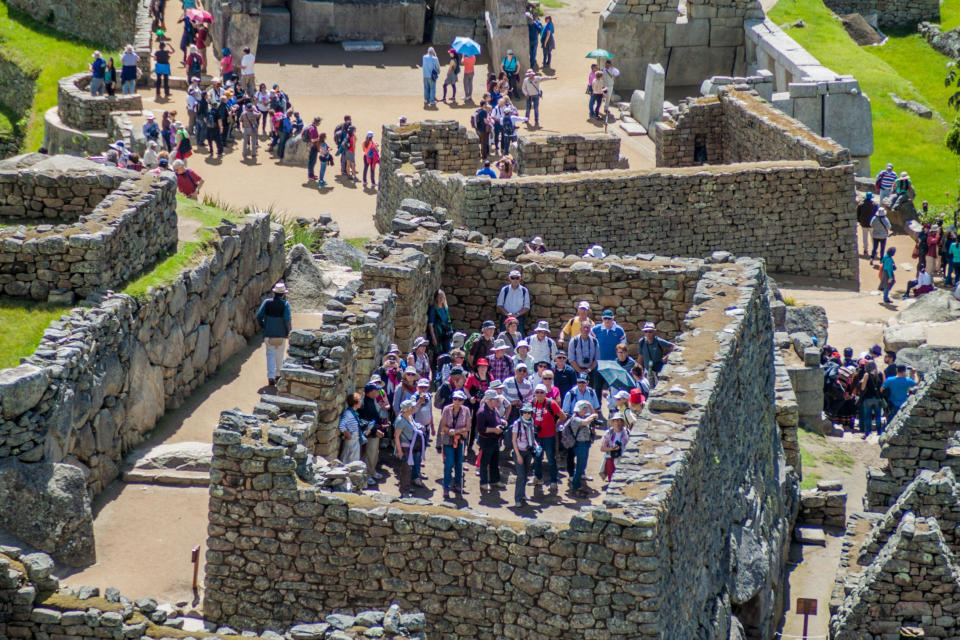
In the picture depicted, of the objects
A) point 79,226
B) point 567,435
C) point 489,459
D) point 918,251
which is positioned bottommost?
point 918,251

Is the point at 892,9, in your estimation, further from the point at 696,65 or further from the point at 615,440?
→ the point at 615,440

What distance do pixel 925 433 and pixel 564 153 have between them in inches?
533

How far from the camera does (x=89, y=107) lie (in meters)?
39.0

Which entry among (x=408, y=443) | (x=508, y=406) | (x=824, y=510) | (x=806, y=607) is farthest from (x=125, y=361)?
(x=824, y=510)

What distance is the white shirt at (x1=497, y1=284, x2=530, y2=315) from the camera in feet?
80.9

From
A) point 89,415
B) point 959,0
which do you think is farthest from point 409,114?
point 959,0

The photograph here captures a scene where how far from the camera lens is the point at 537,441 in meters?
20.7

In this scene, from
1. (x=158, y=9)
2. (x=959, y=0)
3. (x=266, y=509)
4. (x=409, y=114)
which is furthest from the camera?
(x=959, y=0)

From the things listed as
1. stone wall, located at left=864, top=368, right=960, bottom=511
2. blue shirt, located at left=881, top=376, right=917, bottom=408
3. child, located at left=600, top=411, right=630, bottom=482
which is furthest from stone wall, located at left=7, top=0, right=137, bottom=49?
child, located at left=600, top=411, right=630, bottom=482

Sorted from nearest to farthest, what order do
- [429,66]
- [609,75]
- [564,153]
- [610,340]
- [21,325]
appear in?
[21,325], [610,340], [564,153], [429,66], [609,75]

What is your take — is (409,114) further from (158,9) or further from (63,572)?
(63,572)

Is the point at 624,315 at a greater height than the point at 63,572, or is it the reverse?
the point at 624,315

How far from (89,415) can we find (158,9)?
1049 inches

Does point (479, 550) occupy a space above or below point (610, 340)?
below
